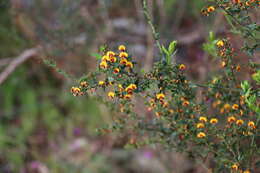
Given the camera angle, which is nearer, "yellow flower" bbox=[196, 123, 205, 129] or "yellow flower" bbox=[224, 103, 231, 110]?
"yellow flower" bbox=[196, 123, 205, 129]

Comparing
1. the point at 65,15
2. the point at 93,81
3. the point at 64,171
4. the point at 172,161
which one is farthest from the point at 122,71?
the point at 64,171

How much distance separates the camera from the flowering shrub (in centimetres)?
124

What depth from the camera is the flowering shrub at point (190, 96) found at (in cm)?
124

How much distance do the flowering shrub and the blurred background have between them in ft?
4.20

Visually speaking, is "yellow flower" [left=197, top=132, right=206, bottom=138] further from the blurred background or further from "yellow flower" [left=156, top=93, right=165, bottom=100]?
the blurred background

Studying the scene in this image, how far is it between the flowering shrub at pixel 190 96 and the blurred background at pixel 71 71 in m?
1.28

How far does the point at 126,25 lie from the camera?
4406mm

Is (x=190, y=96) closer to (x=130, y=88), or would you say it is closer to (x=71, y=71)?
(x=130, y=88)

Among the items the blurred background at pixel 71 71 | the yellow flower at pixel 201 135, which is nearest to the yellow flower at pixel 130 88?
the yellow flower at pixel 201 135

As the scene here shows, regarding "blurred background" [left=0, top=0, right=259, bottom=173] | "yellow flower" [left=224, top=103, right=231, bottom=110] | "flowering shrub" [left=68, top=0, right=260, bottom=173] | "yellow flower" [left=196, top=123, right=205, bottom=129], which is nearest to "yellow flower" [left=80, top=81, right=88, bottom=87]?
"flowering shrub" [left=68, top=0, right=260, bottom=173]

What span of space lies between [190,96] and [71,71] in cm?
266

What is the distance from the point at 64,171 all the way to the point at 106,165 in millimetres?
417

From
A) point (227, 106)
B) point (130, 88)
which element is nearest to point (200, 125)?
point (227, 106)

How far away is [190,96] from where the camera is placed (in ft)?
4.62
